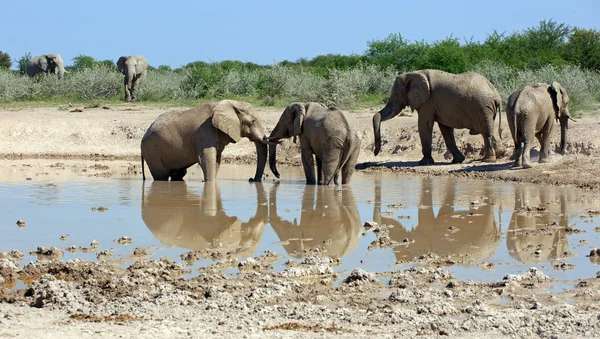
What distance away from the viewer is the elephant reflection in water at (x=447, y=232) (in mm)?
8492

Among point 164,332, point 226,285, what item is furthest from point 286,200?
point 164,332

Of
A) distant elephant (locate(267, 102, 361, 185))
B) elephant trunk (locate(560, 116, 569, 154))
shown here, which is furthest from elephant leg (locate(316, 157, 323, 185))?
elephant trunk (locate(560, 116, 569, 154))

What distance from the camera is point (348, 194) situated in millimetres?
13039

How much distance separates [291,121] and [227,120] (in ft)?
3.25

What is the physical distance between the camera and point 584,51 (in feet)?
103

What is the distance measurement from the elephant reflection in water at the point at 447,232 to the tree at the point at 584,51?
19.6 meters

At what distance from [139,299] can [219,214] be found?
438cm

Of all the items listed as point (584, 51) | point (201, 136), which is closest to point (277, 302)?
point (201, 136)

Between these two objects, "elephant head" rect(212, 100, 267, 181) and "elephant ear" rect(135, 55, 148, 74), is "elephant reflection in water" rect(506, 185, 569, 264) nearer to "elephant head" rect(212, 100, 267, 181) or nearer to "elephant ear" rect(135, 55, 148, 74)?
"elephant head" rect(212, 100, 267, 181)

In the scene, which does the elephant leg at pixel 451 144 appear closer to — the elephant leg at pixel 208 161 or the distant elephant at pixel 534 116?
the distant elephant at pixel 534 116

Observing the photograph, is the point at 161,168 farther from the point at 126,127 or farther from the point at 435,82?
the point at 126,127

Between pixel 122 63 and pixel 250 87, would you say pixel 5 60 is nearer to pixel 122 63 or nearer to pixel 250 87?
pixel 122 63

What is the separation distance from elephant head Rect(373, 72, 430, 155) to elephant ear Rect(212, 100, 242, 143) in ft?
11.6

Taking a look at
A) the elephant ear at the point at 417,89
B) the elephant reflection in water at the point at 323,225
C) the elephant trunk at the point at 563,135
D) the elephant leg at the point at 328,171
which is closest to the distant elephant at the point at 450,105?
the elephant ear at the point at 417,89
